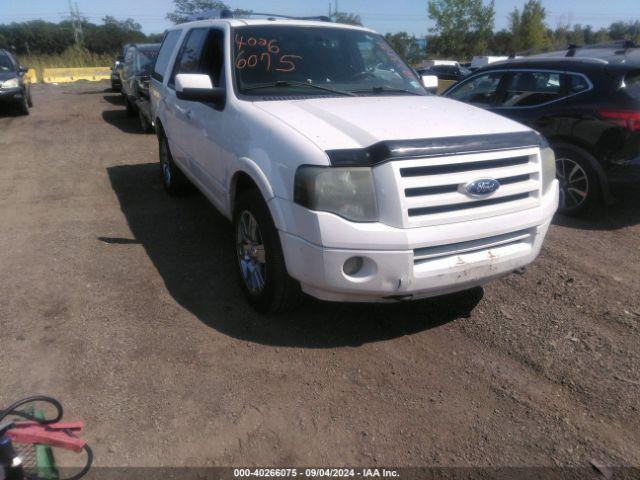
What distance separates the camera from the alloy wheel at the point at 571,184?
5602 millimetres

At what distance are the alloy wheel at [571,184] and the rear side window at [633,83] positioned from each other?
2.68 ft

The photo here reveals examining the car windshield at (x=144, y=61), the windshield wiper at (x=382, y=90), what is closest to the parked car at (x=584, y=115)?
the windshield wiper at (x=382, y=90)

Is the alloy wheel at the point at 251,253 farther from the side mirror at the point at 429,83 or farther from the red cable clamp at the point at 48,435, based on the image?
the side mirror at the point at 429,83

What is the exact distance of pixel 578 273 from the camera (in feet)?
14.6

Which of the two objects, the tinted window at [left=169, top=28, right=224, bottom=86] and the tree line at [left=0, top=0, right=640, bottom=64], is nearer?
the tinted window at [left=169, top=28, right=224, bottom=86]

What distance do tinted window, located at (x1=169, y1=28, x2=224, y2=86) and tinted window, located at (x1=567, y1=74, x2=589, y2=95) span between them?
359 centimetres

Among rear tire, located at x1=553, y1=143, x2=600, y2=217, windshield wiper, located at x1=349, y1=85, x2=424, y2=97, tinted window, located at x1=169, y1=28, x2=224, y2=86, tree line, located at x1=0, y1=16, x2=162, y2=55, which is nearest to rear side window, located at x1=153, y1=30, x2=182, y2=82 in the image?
tinted window, located at x1=169, y1=28, x2=224, y2=86

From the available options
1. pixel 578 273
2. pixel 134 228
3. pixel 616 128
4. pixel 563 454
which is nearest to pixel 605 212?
pixel 616 128

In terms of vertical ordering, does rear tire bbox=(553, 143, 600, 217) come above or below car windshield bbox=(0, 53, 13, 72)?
below

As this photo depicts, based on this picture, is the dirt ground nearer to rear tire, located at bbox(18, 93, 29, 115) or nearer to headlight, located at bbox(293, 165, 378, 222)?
headlight, located at bbox(293, 165, 378, 222)

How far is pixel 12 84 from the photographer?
43.6 ft

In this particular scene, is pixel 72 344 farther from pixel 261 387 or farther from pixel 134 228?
pixel 134 228

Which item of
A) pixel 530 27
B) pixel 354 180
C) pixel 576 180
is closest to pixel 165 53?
pixel 354 180

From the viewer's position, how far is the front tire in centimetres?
A: 333
